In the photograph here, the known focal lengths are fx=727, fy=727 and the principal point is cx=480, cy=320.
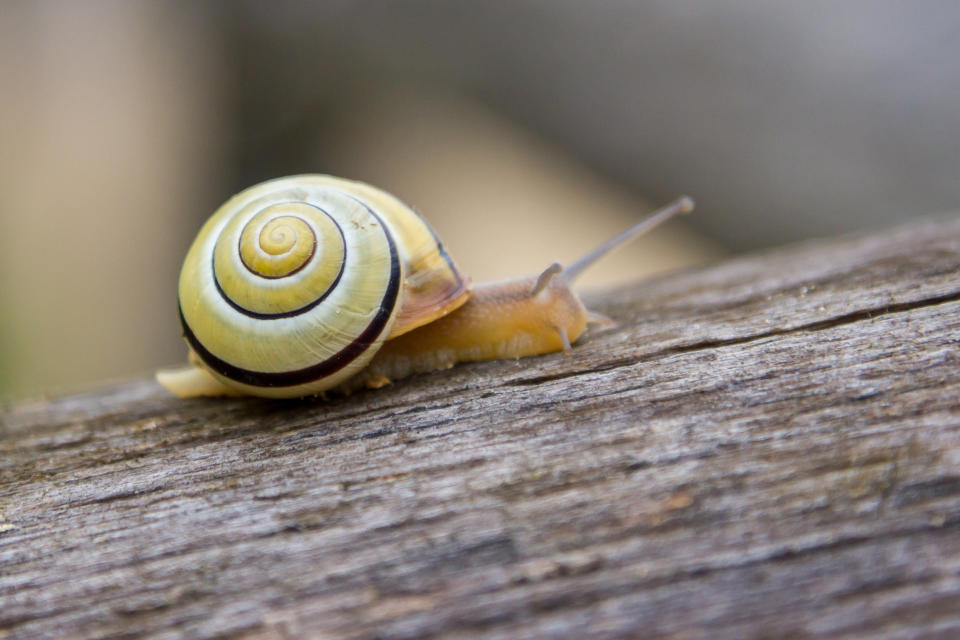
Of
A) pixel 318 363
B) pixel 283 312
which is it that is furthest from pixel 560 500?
pixel 283 312

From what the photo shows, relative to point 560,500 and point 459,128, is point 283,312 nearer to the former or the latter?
point 560,500

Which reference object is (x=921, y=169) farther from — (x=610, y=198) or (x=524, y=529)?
(x=524, y=529)

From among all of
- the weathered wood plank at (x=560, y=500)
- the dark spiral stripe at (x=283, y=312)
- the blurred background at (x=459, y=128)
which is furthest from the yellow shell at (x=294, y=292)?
the blurred background at (x=459, y=128)

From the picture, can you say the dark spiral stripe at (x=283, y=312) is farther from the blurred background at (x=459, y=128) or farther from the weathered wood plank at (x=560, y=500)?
the blurred background at (x=459, y=128)

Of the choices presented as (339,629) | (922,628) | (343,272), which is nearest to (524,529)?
(339,629)

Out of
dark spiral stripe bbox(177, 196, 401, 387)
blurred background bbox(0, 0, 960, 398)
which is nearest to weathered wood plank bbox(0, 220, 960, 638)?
dark spiral stripe bbox(177, 196, 401, 387)

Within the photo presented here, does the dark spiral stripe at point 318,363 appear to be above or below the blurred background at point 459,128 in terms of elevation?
below
